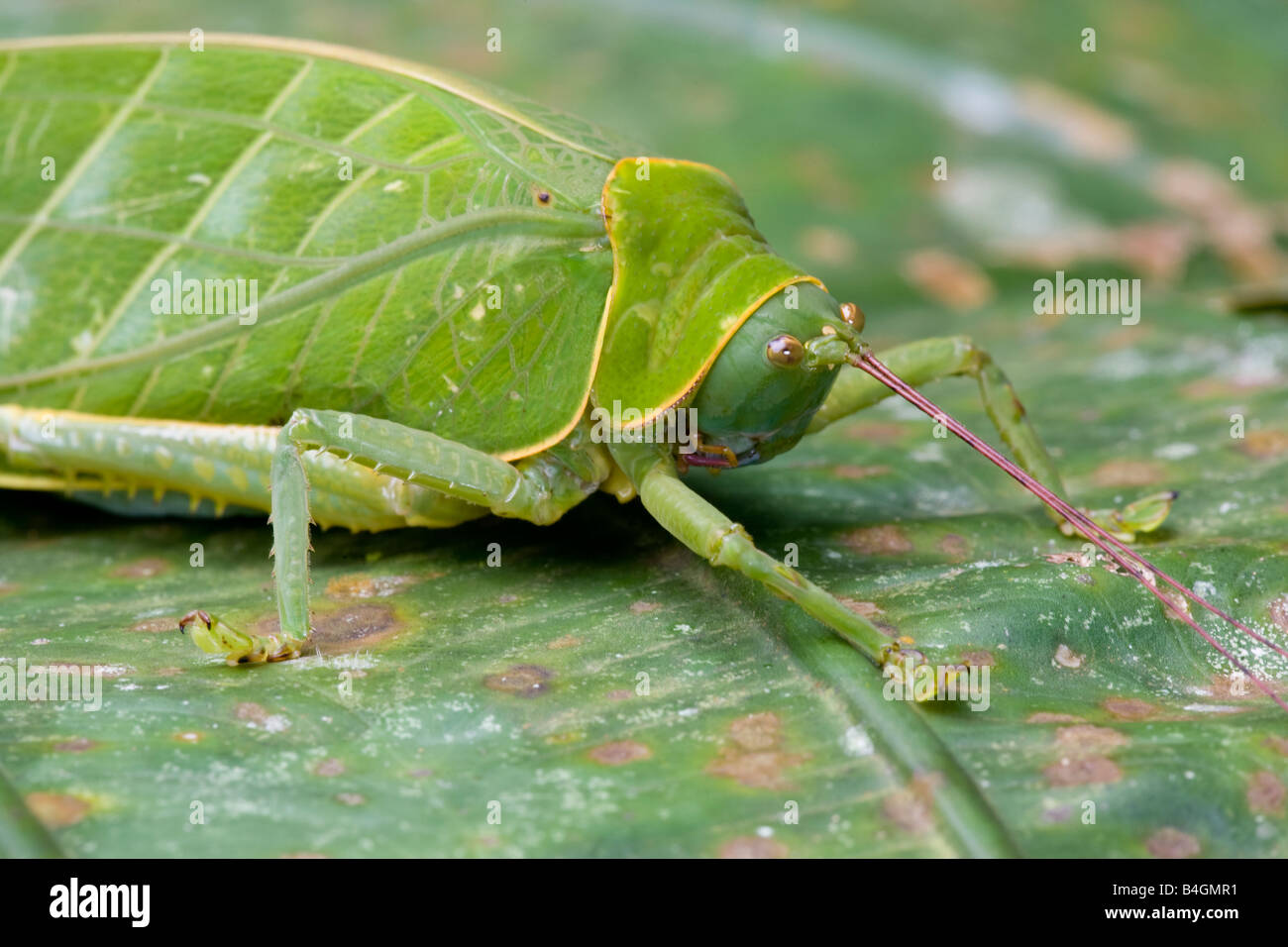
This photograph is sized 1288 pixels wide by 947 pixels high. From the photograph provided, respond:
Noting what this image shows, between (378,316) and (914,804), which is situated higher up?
(378,316)

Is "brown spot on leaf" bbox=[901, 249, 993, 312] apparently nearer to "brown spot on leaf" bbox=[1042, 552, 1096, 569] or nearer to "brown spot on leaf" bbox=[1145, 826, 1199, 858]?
"brown spot on leaf" bbox=[1042, 552, 1096, 569]

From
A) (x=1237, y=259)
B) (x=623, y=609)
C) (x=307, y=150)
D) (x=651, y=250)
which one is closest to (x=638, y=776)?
(x=623, y=609)

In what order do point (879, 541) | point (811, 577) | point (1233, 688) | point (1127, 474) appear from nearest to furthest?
point (1233, 688), point (811, 577), point (879, 541), point (1127, 474)

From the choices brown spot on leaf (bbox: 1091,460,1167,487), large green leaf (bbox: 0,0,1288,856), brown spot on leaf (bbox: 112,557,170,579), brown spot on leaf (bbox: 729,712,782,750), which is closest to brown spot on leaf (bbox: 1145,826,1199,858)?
large green leaf (bbox: 0,0,1288,856)

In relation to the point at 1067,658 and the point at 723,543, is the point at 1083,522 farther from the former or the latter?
the point at 723,543

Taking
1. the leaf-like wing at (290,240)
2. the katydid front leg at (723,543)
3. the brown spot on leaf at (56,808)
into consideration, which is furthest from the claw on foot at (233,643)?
the katydid front leg at (723,543)

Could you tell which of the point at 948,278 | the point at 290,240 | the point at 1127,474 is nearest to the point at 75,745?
the point at 290,240
